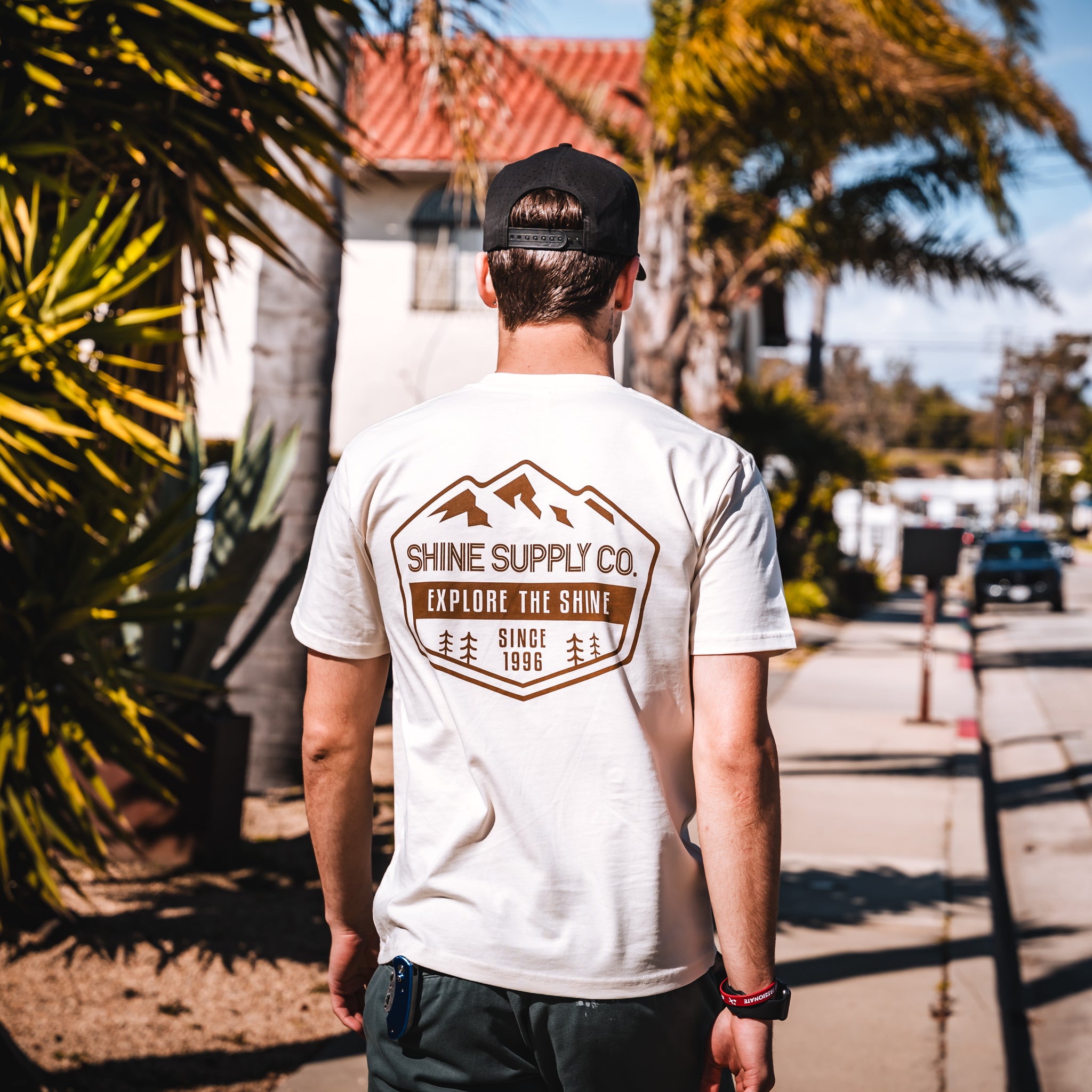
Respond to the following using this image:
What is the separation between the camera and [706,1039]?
1.76 m

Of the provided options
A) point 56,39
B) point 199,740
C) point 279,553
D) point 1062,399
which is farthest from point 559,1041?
point 1062,399

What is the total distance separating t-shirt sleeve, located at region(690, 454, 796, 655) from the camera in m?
1.67

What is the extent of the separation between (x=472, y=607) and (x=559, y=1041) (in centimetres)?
62

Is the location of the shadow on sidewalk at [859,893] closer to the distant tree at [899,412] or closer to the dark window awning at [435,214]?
the dark window awning at [435,214]

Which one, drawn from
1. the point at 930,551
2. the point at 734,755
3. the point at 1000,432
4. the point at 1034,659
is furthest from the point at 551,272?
the point at 1000,432

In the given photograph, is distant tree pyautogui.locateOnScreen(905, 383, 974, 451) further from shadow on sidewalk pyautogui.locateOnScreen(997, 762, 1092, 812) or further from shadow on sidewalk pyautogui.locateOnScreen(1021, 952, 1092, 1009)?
shadow on sidewalk pyautogui.locateOnScreen(1021, 952, 1092, 1009)

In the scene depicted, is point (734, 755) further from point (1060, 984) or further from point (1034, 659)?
point (1034, 659)

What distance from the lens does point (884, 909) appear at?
5629 mm

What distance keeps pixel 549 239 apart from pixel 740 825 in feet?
2.96

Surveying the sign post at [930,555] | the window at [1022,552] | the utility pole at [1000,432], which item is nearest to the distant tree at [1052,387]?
the utility pole at [1000,432]

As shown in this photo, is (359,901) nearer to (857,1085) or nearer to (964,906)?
(857,1085)

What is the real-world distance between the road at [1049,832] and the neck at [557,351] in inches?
142

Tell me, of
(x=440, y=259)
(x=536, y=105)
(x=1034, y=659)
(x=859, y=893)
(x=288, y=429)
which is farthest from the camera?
(x=1034, y=659)

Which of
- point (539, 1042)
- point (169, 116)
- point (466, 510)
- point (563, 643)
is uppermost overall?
point (169, 116)
